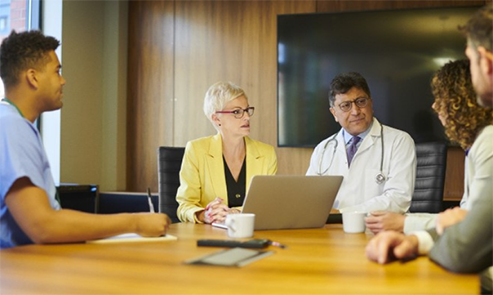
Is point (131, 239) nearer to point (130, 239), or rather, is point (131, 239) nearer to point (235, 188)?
point (130, 239)

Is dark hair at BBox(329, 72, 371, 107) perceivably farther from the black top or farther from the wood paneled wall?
the wood paneled wall

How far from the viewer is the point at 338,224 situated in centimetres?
229

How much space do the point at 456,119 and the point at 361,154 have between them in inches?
42.7

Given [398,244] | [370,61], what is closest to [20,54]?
[398,244]

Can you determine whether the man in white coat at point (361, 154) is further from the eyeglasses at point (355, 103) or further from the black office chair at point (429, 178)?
the black office chair at point (429, 178)

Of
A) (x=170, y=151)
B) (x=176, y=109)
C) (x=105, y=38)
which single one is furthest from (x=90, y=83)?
(x=170, y=151)

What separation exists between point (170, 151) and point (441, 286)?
213 cm

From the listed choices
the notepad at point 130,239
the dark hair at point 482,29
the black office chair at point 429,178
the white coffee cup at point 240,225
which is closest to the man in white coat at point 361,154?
the black office chair at point 429,178

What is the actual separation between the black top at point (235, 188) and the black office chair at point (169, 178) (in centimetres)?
36

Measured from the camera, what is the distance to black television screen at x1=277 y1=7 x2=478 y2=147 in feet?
14.4

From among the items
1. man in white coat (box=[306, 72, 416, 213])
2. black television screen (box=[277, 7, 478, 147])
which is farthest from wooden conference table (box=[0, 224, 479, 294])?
black television screen (box=[277, 7, 478, 147])

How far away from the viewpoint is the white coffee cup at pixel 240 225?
5.87 feet

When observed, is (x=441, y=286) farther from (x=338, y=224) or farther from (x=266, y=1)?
(x=266, y=1)

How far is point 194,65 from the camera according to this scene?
16.6 feet
